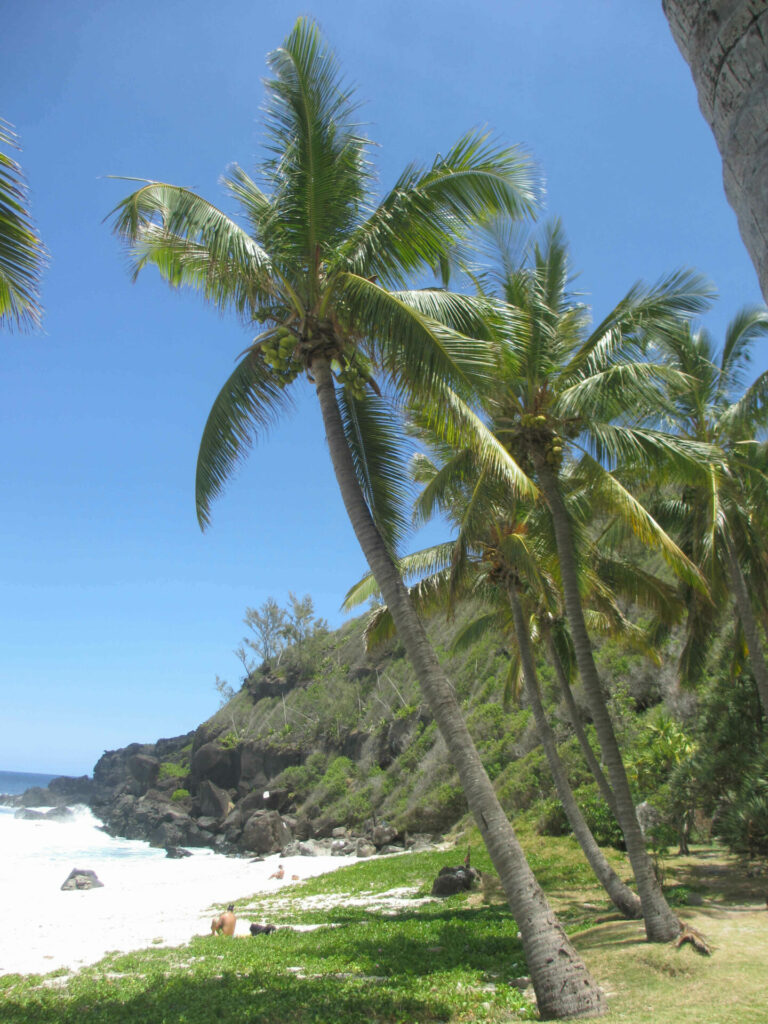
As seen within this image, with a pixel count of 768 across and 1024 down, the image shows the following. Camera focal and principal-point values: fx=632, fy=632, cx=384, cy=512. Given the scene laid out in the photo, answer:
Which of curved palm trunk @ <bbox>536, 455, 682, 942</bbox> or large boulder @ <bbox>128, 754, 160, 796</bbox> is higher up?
curved palm trunk @ <bbox>536, 455, 682, 942</bbox>

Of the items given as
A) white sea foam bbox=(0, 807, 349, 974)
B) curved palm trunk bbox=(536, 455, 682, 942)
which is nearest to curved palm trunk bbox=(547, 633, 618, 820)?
curved palm trunk bbox=(536, 455, 682, 942)

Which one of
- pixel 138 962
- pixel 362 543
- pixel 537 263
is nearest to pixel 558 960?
pixel 362 543

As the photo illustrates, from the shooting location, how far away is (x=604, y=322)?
32.0 ft

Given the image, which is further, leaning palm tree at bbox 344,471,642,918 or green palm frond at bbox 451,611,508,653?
green palm frond at bbox 451,611,508,653

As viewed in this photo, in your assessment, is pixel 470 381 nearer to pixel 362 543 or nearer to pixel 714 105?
pixel 362 543

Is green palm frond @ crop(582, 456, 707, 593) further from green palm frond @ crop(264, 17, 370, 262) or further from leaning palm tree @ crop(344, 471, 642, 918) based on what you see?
green palm frond @ crop(264, 17, 370, 262)

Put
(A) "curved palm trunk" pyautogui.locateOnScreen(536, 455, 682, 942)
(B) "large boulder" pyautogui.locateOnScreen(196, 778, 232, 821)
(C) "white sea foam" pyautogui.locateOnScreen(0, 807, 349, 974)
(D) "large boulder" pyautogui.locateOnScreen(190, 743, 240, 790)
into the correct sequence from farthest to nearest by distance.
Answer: (D) "large boulder" pyautogui.locateOnScreen(190, 743, 240, 790), (B) "large boulder" pyautogui.locateOnScreen(196, 778, 232, 821), (C) "white sea foam" pyautogui.locateOnScreen(0, 807, 349, 974), (A) "curved palm trunk" pyautogui.locateOnScreen(536, 455, 682, 942)

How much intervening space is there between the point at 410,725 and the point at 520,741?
40.4 ft

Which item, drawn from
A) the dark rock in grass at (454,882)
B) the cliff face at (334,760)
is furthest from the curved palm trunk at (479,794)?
the cliff face at (334,760)

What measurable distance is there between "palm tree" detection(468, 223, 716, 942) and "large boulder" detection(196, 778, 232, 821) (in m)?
44.0

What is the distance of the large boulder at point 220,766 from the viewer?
51.0m

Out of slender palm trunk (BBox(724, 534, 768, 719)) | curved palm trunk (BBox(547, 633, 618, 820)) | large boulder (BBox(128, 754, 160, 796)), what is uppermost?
slender palm trunk (BBox(724, 534, 768, 719))

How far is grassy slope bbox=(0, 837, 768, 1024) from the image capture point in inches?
218

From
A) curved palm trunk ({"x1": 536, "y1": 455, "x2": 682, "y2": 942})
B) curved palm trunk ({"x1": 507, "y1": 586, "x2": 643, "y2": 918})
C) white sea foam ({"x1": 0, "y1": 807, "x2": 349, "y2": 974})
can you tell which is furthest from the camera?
white sea foam ({"x1": 0, "y1": 807, "x2": 349, "y2": 974})
